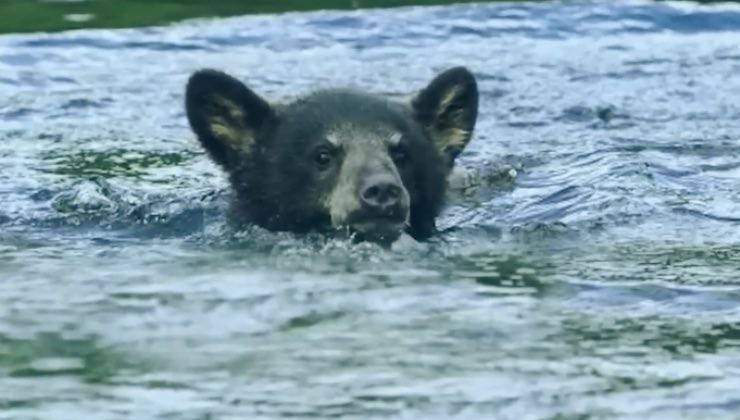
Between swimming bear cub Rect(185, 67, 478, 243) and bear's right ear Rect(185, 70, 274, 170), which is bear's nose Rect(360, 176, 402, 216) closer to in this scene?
swimming bear cub Rect(185, 67, 478, 243)

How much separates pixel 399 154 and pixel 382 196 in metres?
0.63

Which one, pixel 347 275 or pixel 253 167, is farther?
pixel 253 167

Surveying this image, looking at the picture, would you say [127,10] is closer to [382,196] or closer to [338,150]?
[338,150]

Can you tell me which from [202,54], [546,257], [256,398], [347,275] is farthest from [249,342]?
[202,54]

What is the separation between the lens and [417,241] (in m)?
9.10

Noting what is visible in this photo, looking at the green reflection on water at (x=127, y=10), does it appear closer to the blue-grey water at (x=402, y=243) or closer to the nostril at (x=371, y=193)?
the blue-grey water at (x=402, y=243)

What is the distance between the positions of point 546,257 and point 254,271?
4.15ft

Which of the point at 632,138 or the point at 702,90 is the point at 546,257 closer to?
the point at 632,138

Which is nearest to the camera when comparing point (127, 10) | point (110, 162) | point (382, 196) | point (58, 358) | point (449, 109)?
point (58, 358)

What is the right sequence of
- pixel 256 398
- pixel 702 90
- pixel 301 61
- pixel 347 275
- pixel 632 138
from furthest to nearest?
pixel 301 61
pixel 702 90
pixel 632 138
pixel 347 275
pixel 256 398

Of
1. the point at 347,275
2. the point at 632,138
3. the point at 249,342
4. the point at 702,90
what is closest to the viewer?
the point at 249,342

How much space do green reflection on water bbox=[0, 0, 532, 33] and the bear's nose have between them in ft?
24.4

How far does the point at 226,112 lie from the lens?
950cm

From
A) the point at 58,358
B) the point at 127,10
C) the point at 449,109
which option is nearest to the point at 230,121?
the point at 449,109
